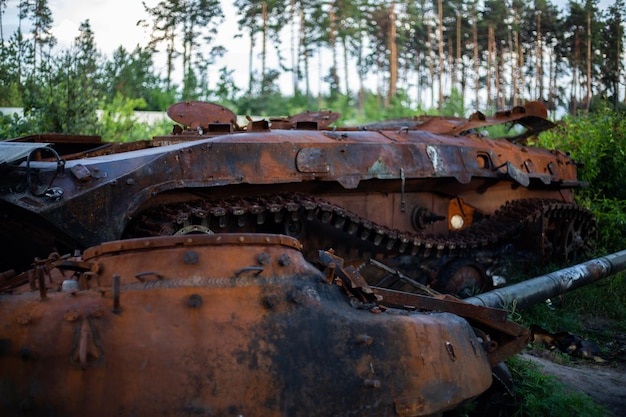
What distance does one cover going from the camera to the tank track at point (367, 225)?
5.90 meters

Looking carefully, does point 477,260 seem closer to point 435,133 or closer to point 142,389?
point 435,133

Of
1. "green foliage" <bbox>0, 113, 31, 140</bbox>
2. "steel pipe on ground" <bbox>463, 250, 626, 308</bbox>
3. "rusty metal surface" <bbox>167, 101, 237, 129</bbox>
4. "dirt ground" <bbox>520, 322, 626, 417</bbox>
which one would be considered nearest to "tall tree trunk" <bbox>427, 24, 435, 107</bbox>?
"green foliage" <bbox>0, 113, 31, 140</bbox>

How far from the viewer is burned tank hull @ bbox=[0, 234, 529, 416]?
2941 mm

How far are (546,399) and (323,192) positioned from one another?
3.31 metres

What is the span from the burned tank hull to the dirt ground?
2.22 m

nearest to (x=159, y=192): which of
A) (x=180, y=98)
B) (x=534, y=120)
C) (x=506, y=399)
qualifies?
(x=506, y=399)

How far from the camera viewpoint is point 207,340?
119 inches

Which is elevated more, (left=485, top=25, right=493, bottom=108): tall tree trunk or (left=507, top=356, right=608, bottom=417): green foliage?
(left=485, top=25, right=493, bottom=108): tall tree trunk

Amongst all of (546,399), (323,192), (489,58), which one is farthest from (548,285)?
(489,58)

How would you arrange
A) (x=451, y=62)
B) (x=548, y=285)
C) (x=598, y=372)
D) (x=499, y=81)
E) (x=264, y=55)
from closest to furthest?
(x=598, y=372)
(x=548, y=285)
(x=264, y=55)
(x=499, y=81)
(x=451, y=62)

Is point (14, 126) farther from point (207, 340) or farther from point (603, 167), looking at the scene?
point (207, 340)

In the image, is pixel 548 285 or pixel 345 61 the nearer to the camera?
pixel 548 285

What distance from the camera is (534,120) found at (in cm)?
1024

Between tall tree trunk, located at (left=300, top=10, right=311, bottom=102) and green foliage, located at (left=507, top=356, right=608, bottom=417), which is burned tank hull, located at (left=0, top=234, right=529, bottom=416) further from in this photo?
tall tree trunk, located at (left=300, top=10, right=311, bottom=102)
